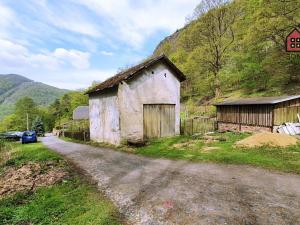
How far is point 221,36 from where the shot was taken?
3547cm

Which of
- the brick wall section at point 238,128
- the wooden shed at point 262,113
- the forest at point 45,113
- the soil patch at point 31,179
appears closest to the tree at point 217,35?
the brick wall section at point 238,128

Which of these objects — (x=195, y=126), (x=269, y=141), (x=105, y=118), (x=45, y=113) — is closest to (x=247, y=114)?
(x=195, y=126)

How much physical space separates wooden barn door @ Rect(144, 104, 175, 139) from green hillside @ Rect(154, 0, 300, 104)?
57.4 feet

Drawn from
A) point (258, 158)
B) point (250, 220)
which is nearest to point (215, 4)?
point (258, 158)

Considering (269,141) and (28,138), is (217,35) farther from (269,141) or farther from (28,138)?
(28,138)

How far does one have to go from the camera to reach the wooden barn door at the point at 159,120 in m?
17.0

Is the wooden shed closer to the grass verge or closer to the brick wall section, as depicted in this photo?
the brick wall section

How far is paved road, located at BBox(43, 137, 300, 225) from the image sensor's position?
5004 mm

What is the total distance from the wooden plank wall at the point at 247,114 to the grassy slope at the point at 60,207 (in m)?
16.3

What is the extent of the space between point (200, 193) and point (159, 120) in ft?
37.4

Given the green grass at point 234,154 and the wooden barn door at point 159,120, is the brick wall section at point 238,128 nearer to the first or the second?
the green grass at point 234,154

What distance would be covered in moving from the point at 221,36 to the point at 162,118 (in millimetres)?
24342

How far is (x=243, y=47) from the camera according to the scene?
108 ft

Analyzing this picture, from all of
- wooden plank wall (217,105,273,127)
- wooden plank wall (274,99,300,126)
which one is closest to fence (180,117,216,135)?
wooden plank wall (217,105,273,127)
